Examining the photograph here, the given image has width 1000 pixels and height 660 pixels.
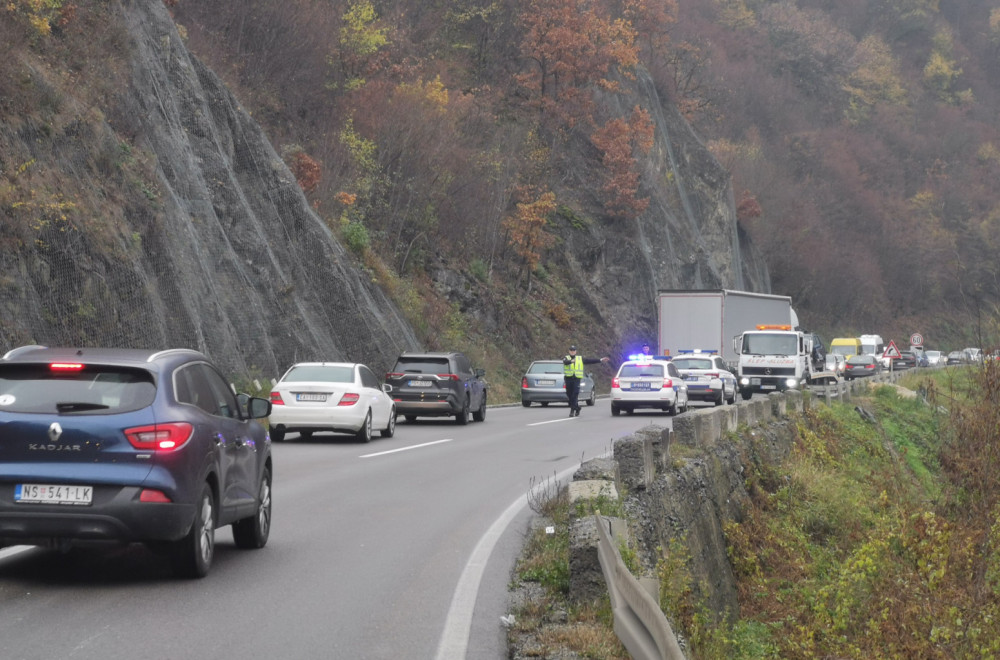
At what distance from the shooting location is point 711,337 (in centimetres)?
4591

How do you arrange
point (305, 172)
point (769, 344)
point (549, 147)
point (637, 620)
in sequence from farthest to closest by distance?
point (549, 147) < point (769, 344) < point (305, 172) < point (637, 620)

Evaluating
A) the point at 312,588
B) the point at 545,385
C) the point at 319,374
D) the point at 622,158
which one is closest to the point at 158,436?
the point at 312,588

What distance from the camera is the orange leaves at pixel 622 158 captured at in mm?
58719

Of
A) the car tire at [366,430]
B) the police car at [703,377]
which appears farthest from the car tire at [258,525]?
the police car at [703,377]

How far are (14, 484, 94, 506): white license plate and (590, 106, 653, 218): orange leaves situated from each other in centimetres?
5171

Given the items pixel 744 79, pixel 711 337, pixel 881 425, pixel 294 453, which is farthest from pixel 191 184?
pixel 744 79

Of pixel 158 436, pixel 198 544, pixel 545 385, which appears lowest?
pixel 198 544

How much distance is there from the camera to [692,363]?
39.1 metres

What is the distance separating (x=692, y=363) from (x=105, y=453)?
31.8 metres

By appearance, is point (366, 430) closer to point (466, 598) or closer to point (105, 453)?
point (466, 598)

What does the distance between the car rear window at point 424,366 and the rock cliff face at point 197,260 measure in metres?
3.72

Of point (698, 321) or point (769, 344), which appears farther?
point (698, 321)

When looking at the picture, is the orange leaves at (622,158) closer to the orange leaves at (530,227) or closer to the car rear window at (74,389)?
the orange leaves at (530,227)

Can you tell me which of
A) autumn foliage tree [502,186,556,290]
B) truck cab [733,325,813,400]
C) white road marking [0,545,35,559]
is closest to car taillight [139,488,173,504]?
white road marking [0,545,35,559]
